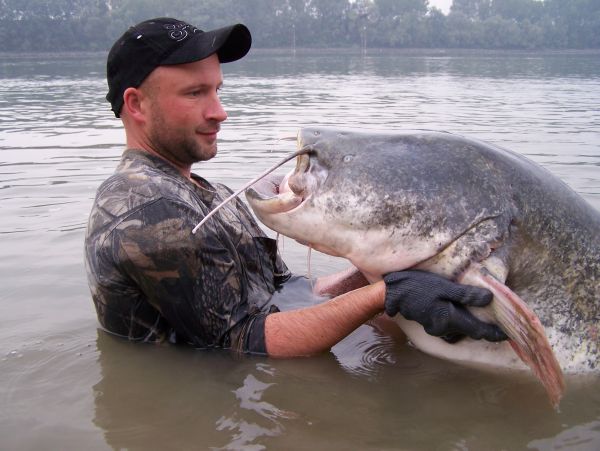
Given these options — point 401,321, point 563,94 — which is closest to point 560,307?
point 401,321

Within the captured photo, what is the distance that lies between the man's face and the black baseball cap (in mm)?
51

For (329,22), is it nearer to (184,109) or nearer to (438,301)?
(184,109)

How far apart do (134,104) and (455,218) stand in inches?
63.4

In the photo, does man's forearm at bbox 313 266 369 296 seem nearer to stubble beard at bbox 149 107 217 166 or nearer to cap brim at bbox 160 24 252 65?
stubble beard at bbox 149 107 217 166

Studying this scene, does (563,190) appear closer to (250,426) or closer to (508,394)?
(508,394)

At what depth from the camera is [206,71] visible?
312 centimetres

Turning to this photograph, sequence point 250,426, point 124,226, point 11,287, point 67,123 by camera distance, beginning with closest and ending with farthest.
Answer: point 250,426 < point 124,226 < point 11,287 < point 67,123

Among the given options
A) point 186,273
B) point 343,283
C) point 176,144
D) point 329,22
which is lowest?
point 343,283

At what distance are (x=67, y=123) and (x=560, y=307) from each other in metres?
11.6

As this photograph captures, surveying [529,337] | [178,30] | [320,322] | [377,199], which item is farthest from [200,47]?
[529,337]

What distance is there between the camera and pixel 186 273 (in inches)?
107

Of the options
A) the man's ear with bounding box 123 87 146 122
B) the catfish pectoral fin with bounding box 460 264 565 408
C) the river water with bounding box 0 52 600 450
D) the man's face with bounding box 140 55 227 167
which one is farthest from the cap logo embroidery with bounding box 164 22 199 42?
the catfish pectoral fin with bounding box 460 264 565 408

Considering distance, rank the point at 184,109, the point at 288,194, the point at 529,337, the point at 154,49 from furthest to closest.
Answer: the point at 184,109 → the point at 154,49 → the point at 288,194 → the point at 529,337

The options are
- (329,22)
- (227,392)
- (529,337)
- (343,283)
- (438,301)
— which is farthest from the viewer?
(329,22)
